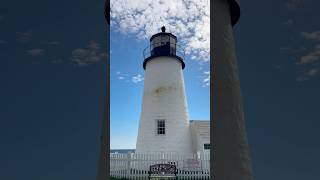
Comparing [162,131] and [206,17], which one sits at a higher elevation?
[206,17]

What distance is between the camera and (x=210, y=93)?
2.79 metres

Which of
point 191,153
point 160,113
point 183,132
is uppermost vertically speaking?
point 160,113

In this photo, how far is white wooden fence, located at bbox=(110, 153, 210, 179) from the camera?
8.41 meters

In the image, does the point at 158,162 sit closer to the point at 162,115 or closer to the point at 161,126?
the point at 161,126

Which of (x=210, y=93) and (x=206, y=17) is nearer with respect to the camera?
(x=210, y=93)

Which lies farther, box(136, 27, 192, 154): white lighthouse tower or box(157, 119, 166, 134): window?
box(157, 119, 166, 134): window
